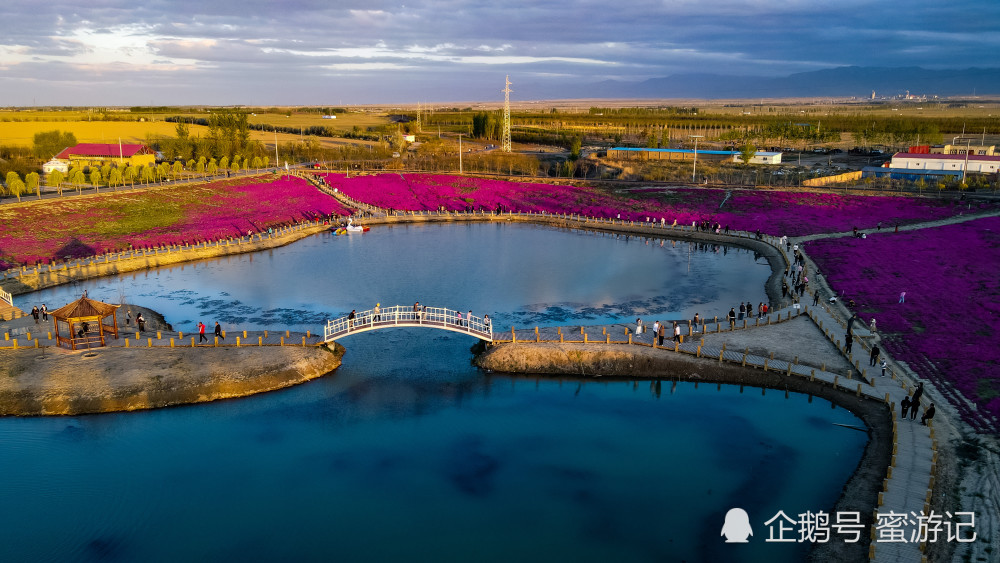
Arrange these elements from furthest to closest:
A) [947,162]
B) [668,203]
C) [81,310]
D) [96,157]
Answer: [96,157] → [947,162] → [668,203] → [81,310]

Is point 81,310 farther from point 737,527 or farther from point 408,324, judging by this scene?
point 737,527

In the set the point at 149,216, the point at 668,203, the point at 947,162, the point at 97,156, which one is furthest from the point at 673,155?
the point at 97,156

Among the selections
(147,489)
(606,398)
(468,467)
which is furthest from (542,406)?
(147,489)

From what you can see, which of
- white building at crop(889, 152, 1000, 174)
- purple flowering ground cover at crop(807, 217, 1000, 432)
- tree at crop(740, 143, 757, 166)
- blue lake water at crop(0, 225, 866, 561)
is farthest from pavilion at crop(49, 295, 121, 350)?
white building at crop(889, 152, 1000, 174)

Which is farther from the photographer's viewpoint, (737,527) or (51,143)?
(51,143)

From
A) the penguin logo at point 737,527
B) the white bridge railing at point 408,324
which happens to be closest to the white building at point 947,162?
the white bridge railing at point 408,324

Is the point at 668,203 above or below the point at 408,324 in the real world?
above

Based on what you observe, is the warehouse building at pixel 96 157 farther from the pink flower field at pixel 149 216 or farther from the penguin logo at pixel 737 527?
the penguin logo at pixel 737 527
